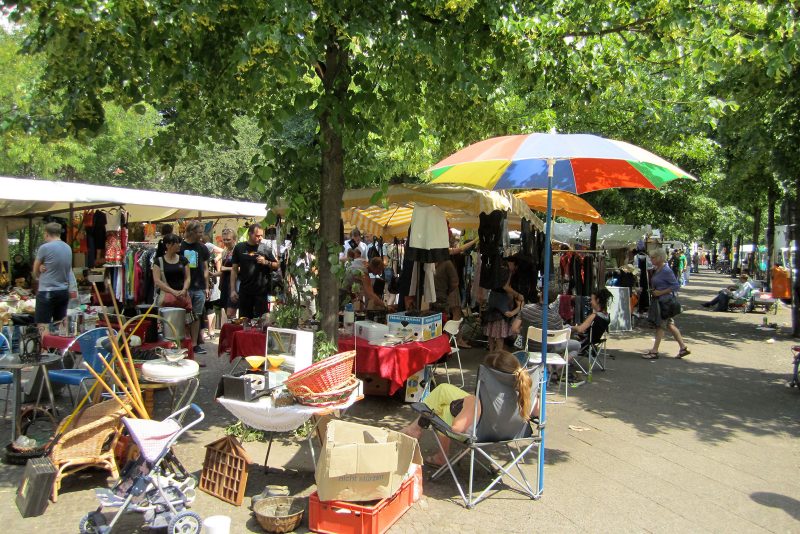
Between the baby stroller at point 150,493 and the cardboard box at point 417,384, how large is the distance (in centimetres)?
310

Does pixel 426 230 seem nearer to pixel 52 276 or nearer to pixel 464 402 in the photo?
pixel 464 402

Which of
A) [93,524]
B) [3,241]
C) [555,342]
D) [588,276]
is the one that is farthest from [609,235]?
[93,524]

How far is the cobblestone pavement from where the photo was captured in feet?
13.1

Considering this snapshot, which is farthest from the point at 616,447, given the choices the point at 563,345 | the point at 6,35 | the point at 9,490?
the point at 6,35

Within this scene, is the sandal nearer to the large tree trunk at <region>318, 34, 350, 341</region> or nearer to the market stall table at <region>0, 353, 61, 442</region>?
the large tree trunk at <region>318, 34, 350, 341</region>

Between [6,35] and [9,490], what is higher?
[6,35]

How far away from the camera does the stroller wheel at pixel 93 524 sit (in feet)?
11.4

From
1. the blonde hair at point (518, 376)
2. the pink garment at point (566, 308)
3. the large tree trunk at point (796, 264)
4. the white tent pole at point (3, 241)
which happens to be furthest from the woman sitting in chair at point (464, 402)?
the white tent pole at point (3, 241)

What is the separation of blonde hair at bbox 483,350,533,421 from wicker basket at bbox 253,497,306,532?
162 cm

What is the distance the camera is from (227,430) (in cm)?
556

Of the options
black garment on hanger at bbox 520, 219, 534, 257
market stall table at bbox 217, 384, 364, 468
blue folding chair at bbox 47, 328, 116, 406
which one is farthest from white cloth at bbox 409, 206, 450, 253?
blue folding chair at bbox 47, 328, 116, 406

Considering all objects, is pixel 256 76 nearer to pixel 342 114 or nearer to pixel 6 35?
pixel 342 114

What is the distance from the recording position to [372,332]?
20.2 ft

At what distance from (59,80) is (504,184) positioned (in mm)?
4445
